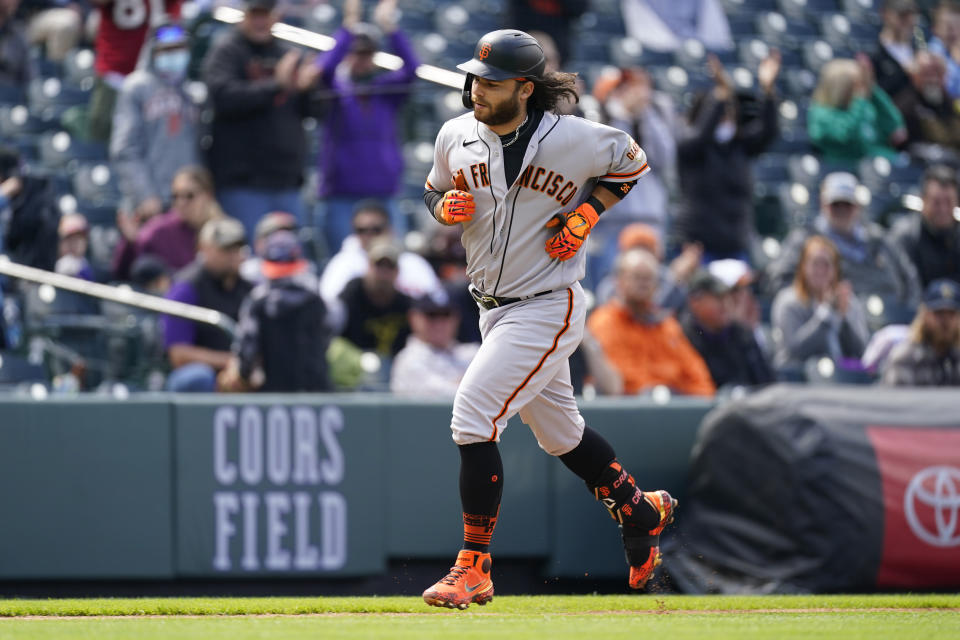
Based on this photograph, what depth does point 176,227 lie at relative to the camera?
31.3 ft

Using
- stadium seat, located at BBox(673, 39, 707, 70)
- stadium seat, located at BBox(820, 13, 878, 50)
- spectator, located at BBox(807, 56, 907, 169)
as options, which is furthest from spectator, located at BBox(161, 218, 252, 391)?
stadium seat, located at BBox(820, 13, 878, 50)

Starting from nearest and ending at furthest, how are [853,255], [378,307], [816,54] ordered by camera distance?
[378,307], [853,255], [816,54]

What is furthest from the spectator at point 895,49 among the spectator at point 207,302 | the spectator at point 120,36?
the spectator at point 207,302

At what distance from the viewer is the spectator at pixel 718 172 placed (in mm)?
11031

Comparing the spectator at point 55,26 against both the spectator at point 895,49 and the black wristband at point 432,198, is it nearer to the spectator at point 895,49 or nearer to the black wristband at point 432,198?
the spectator at point 895,49

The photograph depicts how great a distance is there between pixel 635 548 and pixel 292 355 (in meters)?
2.91

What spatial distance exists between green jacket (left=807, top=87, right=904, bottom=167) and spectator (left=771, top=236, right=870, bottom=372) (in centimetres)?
349

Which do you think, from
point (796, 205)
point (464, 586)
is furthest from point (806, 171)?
point (464, 586)

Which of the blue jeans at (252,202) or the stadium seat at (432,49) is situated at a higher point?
the stadium seat at (432,49)

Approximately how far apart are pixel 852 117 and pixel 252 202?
18.7 ft

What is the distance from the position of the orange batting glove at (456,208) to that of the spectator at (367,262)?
3.92 meters

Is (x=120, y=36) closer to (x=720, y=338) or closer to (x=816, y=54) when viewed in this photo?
(x=720, y=338)

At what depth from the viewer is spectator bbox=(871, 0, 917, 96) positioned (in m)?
13.7

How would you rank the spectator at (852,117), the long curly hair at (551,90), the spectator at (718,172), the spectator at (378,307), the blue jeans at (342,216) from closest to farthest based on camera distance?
the long curly hair at (551,90) < the spectator at (378,307) < the blue jeans at (342,216) < the spectator at (718,172) < the spectator at (852,117)
